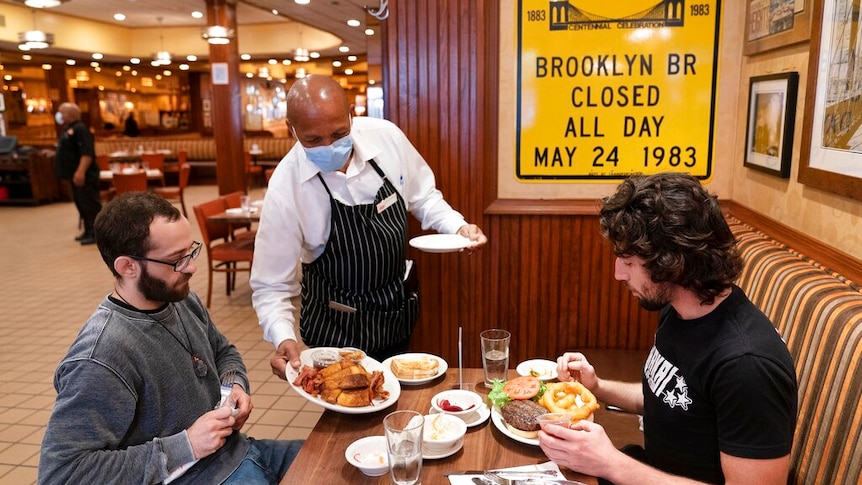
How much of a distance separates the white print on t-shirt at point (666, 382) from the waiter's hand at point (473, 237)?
3.07 feet

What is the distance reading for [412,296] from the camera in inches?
100

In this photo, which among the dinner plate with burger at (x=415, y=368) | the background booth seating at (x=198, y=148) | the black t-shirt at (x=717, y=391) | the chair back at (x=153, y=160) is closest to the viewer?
the black t-shirt at (x=717, y=391)

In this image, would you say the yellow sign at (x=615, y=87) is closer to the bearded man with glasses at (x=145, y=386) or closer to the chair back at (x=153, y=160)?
the bearded man with glasses at (x=145, y=386)

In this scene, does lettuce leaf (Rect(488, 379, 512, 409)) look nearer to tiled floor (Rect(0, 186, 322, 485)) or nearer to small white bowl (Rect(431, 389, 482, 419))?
small white bowl (Rect(431, 389, 482, 419))

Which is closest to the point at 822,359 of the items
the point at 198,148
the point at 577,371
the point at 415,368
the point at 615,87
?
the point at 577,371

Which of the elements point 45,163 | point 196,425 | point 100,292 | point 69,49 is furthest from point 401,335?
point 69,49

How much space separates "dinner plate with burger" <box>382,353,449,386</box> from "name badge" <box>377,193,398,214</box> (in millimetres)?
612

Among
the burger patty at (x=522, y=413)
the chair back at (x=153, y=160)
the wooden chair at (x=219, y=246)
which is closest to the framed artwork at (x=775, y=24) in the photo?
the burger patty at (x=522, y=413)

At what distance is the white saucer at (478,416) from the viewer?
169cm

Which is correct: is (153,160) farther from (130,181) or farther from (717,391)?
(717,391)

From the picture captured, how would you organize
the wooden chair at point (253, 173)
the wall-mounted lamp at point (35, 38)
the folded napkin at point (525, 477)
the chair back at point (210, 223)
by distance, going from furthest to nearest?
1. the wooden chair at point (253, 173)
2. the wall-mounted lamp at point (35, 38)
3. the chair back at point (210, 223)
4. the folded napkin at point (525, 477)

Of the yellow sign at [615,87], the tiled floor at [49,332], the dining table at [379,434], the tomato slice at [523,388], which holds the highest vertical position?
the yellow sign at [615,87]

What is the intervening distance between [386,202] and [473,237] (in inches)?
15.0

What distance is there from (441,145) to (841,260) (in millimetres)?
1797
